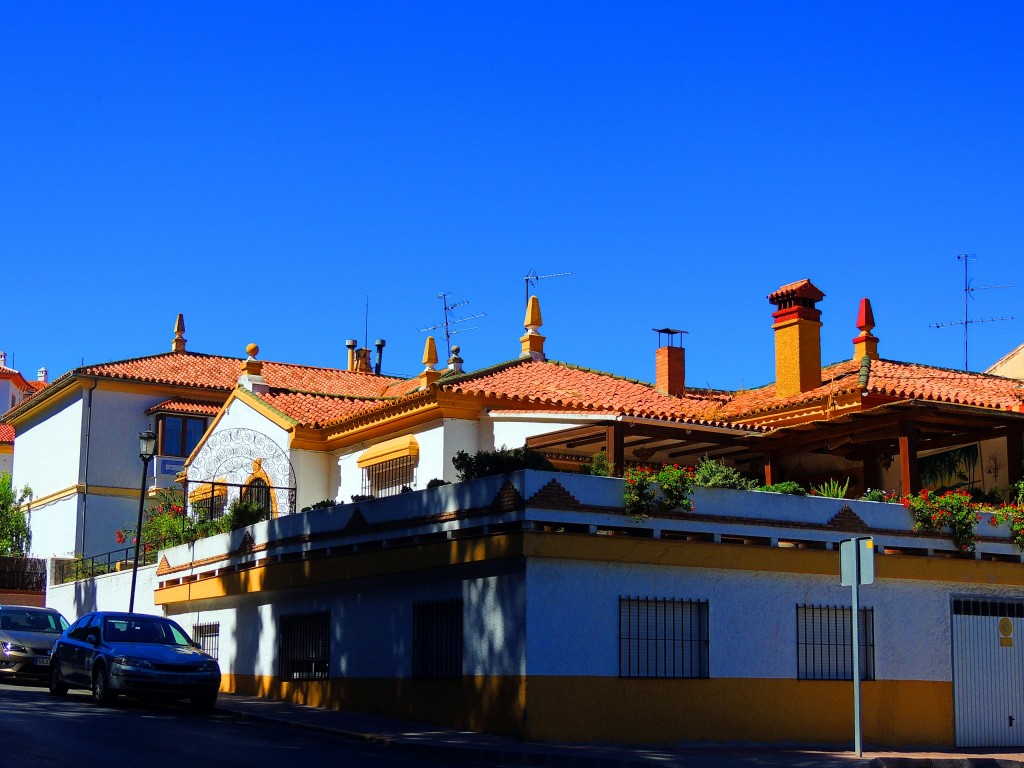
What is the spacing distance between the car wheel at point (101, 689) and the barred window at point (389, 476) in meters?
7.71

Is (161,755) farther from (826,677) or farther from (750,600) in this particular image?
(826,677)

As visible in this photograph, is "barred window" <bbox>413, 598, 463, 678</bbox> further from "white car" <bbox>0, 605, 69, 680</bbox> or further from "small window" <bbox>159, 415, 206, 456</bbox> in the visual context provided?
"small window" <bbox>159, 415, 206, 456</bbox>

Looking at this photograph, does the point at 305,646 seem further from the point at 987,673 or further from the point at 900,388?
the point at 900,388

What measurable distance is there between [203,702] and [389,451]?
8.09 metres

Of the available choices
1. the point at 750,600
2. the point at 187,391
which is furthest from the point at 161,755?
the point at 187,391

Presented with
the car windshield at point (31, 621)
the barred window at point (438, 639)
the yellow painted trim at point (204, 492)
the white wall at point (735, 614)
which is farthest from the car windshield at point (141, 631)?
the yellow painted trim at point (204, 492)

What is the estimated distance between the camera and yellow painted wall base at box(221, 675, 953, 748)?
1755 cm

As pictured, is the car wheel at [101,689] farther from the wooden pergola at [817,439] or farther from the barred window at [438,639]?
the wooden pergola at [817,439]

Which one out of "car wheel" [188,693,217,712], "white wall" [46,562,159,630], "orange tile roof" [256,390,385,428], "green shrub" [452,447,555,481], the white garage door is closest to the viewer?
"green shrub" [452,447,555,481]

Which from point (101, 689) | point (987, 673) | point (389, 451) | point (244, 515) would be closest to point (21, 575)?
point (244, 515)

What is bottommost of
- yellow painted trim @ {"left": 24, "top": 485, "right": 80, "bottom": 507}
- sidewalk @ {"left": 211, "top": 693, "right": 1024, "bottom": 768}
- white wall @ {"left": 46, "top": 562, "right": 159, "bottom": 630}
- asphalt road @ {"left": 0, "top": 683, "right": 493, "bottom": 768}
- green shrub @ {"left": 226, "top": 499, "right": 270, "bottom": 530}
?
sidewalk @ {"left": 211, "top": 693, "right": 1024, "bottom": 768}

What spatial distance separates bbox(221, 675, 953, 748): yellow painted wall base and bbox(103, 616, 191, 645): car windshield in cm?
243

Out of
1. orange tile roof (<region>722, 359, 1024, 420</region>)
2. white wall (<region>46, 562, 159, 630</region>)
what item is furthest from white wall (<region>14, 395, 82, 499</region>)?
orange tile roof (<region>722, 359, 1024, 420</region>)

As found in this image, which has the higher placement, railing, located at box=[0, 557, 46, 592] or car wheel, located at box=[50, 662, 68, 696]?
railing, located at box=[0, 557, 46, 592]
